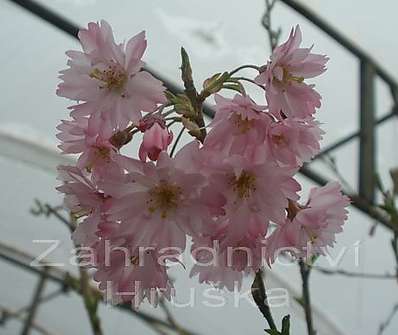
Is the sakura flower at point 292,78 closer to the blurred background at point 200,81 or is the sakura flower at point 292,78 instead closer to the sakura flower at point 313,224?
the sakura flower at point 313,224

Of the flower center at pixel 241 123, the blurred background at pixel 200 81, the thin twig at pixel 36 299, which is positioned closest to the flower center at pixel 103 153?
the flower center at pixel 241 123

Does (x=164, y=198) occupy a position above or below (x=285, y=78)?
below

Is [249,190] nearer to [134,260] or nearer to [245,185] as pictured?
[245,185]

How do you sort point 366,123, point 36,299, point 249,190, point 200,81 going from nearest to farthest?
point 249,190
point 200,81
point 366,123
point 36,299

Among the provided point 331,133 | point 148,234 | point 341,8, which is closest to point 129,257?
point 148,234

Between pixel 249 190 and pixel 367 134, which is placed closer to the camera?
pixel 249 190

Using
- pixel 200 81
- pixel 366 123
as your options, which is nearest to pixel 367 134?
pixel 366 123

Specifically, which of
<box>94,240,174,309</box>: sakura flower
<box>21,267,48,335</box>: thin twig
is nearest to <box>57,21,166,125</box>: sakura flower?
<box>94,240,174,309</box>: sakura flower

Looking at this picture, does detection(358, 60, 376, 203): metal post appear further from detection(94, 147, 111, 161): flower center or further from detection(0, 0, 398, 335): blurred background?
detection(94, 147, 111, 161): flower center
